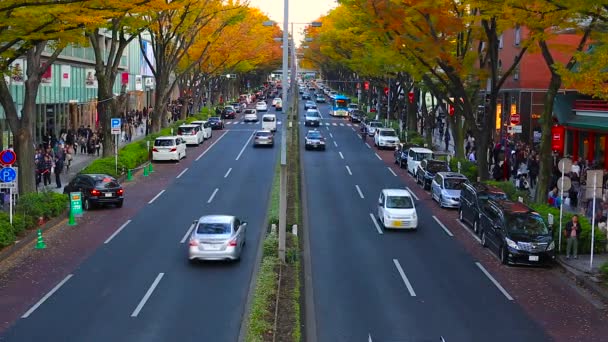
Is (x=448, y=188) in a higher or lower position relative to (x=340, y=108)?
lower

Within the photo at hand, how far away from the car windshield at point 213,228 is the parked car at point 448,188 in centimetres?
1339

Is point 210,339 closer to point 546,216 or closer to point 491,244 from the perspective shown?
point 491,244

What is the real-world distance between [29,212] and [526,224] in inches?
679

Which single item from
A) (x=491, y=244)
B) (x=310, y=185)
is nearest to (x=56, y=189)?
(x=310, y=185)

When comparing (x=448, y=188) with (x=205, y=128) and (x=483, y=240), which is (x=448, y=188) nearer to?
(x=483, y=240)

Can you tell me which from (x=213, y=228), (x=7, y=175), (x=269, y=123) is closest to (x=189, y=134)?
(x=269, y=123)

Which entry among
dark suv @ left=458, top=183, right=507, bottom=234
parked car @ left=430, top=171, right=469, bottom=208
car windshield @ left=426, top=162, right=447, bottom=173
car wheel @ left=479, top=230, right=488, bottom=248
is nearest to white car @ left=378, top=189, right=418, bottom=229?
dark suv @ left=458, top=183, right=507, bottom=234

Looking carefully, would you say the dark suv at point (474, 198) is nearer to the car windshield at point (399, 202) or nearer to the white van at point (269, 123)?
the car windshield at point (399, 202)

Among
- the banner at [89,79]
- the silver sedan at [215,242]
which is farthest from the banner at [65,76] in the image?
the silver sedan at [215,242]

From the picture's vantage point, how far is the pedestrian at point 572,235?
75.7ft

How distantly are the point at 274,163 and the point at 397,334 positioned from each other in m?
30.6

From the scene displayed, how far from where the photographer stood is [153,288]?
19.0m

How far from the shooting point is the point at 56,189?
34.2 meters

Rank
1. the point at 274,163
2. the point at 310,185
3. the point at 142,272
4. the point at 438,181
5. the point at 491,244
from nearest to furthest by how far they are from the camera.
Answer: the point at 142,272
the point at 491,244
the point at 438,181
the point at 310,185
the point at 274,163
